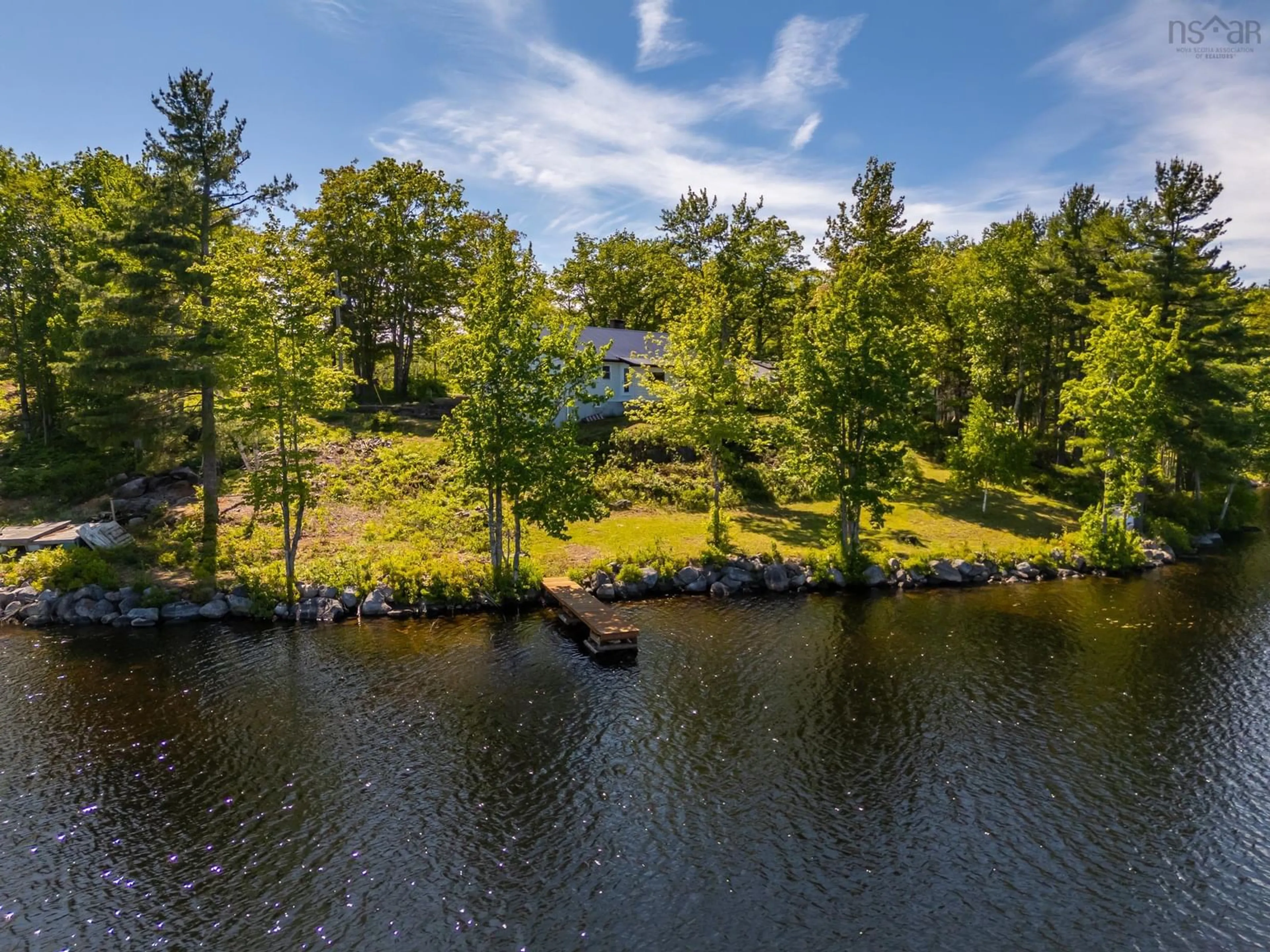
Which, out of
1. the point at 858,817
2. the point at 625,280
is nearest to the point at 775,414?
the point at 858,817

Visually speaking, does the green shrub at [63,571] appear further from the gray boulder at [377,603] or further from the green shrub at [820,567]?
the green shrub at [820,567]

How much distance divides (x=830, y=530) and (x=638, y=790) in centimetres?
2524

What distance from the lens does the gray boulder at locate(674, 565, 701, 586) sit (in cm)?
3591

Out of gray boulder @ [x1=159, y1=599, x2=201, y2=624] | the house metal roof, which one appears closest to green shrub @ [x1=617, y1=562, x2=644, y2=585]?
gray boulder @ [x1=159, y1=599, x2=201, y2=624]

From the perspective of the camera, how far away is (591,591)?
34062 millimetres

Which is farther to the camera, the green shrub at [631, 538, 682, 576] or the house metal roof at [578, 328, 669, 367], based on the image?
the house metal roof at [578, 328, 669, 367]

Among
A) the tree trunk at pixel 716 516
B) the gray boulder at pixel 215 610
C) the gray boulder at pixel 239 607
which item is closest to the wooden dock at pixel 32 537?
the gray boulder at pixel 215 610

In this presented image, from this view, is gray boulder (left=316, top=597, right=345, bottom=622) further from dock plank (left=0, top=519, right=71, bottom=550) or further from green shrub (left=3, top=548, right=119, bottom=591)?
dock plank (left=0, top=519, right=71, bottom=550)

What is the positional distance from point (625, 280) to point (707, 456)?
42.5m

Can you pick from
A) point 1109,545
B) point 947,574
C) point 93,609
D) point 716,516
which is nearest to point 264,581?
point 93,609

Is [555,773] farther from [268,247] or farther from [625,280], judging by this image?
[625,280]

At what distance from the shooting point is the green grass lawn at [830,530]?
38812mm

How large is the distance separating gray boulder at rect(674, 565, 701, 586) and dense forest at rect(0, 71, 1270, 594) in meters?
4.49

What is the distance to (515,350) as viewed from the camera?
33.1 m
